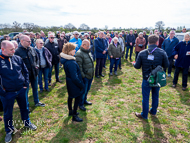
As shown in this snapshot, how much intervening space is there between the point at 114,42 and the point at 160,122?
185 inches

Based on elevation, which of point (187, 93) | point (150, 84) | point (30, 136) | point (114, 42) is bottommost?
point (30, 136)

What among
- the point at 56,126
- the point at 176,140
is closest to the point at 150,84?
the point at 176,140

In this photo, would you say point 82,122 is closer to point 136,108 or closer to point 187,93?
point 136,108

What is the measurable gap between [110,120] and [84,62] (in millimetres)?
1880

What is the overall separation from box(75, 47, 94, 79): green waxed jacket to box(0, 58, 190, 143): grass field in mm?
1291

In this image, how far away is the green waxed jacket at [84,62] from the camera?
12.1 feet

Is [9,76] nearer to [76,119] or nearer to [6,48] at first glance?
[6,48]

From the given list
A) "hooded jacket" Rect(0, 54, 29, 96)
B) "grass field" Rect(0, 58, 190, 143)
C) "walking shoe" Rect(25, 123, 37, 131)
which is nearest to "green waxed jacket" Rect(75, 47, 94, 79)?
"grass field" Rect(0, 58, 190, 143)

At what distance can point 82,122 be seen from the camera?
362cm

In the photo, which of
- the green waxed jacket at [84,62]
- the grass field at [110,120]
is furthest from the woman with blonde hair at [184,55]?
the green waxed jacket at [84,62]

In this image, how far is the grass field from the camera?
10.2 feet

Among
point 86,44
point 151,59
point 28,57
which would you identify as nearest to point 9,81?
point 28,57

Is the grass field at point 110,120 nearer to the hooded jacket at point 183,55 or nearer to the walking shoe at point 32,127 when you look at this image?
the walking shoe at point 32,127

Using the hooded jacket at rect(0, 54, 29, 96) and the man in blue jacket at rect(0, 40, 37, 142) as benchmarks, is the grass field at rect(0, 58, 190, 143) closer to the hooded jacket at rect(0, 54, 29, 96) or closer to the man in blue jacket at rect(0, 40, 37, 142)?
the man in blue jacket at rect(0, 40, 37, 142)
